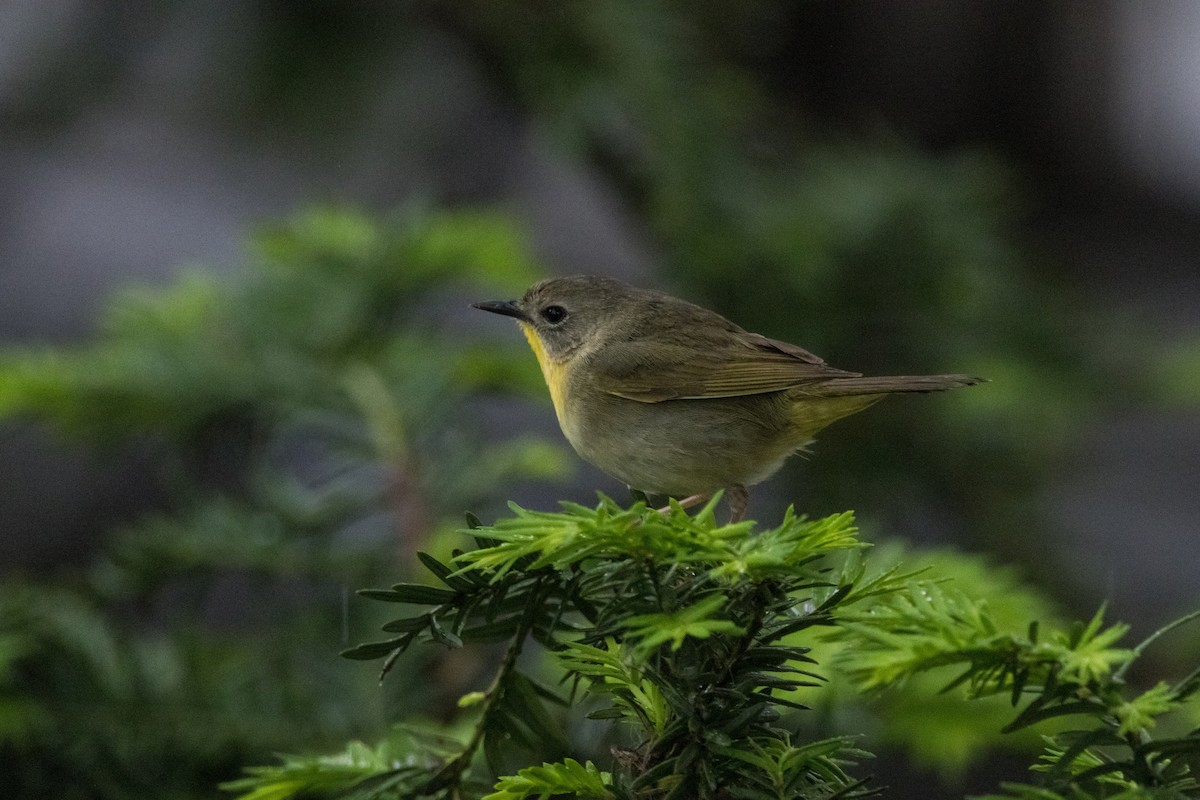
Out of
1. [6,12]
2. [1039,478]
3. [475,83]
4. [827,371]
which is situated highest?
[6,12]

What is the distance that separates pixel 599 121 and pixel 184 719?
233 centimetres

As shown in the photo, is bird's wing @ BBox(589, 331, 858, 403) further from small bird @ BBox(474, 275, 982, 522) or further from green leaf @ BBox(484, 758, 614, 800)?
green leaf @ BBox(484, 758, 614, 800)

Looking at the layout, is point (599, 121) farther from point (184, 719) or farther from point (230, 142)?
point (230, 142)

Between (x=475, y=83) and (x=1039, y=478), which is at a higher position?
(x=475, y=83)

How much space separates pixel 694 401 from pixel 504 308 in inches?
31.5

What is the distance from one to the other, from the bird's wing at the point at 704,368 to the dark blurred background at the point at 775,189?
2.03 feet

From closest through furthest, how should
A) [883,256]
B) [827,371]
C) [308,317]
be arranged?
[827,371], [308,317], [883,256]

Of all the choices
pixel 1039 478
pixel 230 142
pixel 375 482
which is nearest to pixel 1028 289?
pixel 1039 478

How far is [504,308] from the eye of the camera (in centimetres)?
391

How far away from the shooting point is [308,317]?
385cm

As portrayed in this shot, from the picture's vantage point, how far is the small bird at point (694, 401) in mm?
3250

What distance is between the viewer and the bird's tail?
2.65 metres

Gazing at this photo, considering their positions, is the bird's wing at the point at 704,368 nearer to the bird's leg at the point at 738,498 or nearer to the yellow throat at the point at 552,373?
the yellow throat at the point at 552,373

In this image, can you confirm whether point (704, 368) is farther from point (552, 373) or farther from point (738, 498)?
point (552, 373)
